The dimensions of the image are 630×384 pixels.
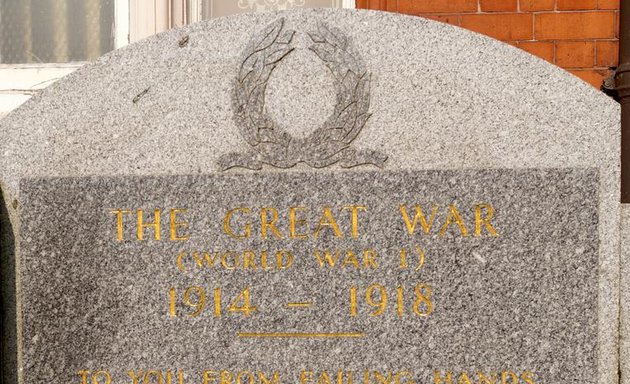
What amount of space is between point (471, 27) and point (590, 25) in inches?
22.4

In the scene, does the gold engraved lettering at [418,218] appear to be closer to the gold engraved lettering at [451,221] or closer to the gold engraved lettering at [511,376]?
the gold engraved lettering at [451,221]

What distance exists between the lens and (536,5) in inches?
130

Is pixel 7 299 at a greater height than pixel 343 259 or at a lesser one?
lesser

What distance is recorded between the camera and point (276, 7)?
3.54 m

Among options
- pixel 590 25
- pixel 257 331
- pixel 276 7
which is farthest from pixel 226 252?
pixel 590 25

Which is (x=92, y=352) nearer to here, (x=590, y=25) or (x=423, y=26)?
(x=423, y=26)

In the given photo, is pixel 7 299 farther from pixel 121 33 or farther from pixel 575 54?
pixel 575 54

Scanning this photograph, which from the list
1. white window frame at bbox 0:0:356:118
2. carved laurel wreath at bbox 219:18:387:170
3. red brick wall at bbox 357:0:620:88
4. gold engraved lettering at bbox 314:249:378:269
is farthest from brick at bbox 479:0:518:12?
gold engraved lettering at bbox 314:249:378:269

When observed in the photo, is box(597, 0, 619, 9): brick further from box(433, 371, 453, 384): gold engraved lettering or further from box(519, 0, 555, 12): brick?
box(433, 371, 453, 384): gold engraved lettering

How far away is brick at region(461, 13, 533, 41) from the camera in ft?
10.9

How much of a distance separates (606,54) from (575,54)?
146 millimetres

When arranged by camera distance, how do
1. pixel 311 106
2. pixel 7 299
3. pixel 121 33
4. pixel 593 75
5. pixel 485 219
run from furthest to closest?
pixel 121 33, pixel 593 75, pixel 7 299, pixel 311 106, pixel 485 219

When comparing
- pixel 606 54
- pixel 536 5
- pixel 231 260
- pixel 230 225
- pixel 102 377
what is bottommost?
pixel 102 377

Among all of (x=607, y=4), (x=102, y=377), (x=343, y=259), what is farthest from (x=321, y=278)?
(x=607, y=4)
